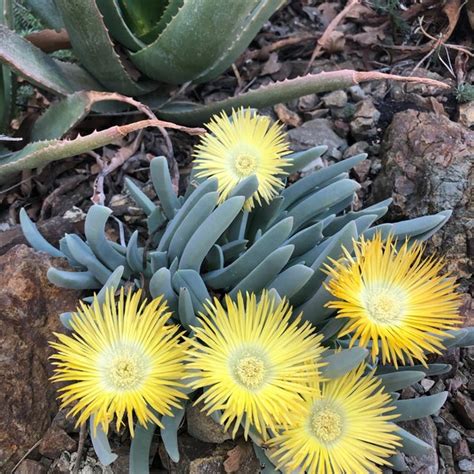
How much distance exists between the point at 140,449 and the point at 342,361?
0.36 metres

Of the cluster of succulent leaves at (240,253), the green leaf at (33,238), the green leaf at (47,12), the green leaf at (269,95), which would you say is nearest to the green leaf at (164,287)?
the cluster of succulent leaves at (240,253)

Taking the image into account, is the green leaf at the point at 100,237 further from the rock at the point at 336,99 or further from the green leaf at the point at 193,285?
the rock at the point at 336,99

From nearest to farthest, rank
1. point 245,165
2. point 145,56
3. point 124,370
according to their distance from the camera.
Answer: point 124,370
point 245,165
point 145,56

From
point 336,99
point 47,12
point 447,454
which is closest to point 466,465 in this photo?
point 447,454

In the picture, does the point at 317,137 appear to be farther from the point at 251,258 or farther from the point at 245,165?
the point at 251,258

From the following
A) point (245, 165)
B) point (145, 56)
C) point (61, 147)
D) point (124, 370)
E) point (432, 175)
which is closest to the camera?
point (124, 370)

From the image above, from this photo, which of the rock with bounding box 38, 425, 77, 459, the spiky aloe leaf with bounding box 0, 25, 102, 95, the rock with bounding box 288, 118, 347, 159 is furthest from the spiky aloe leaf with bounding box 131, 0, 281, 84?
the rock with bounding box 38, 425, 77, 459

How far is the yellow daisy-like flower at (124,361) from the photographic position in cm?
88

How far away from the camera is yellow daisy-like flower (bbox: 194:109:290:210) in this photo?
113 centimetres

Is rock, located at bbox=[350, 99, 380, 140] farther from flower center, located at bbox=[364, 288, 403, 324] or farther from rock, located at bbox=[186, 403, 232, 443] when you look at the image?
rock, located at bbox=[186, 403, 232, 443]

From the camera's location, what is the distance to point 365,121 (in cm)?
161

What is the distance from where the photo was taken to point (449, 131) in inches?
56.7

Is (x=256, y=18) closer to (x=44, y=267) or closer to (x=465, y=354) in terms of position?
(x=44, y=267)

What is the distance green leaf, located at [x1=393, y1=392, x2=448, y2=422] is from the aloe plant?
643 millimetres
